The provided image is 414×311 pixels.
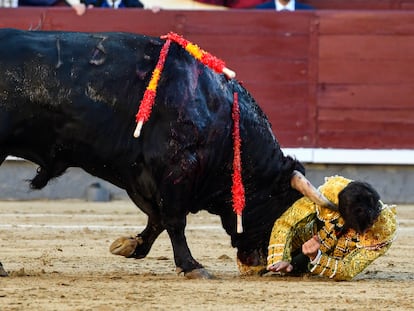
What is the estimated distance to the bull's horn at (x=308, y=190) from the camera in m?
6.23

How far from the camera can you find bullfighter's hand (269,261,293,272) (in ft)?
20.2

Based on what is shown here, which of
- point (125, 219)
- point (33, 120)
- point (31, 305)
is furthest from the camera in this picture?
point (125, 219)

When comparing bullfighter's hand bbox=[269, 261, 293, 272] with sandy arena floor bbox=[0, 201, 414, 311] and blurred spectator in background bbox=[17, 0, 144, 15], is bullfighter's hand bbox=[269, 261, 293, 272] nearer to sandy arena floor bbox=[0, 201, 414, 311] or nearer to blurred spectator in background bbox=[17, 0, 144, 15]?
sandy arena floor bbox=[0, 201, 414, 311]

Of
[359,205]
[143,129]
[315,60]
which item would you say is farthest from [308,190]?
[315,60]

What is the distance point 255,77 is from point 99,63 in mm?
5195

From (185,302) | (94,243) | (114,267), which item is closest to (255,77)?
(94,243)

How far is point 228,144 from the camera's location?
249 inches

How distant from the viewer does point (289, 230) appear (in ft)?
20.7

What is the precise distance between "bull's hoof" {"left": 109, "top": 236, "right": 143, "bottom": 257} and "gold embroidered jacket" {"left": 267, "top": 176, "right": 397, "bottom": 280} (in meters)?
0.72

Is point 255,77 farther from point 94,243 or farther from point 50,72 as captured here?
point 50,72

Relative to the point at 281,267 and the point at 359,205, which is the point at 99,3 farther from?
the point at 359,205

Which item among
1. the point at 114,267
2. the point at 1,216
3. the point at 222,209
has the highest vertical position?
the point at 222,209

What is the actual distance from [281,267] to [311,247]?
18cm

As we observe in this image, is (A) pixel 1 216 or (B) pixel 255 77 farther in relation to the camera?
(B) pixel 255 77
